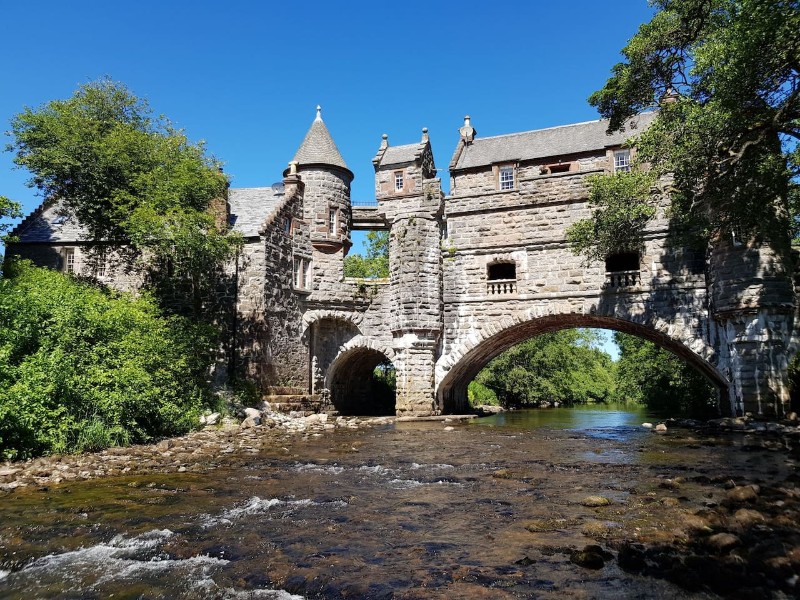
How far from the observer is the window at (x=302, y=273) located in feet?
86.6

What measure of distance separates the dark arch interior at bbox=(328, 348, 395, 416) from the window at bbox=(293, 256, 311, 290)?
162 inches

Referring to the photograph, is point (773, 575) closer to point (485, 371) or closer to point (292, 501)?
point (292, 501)

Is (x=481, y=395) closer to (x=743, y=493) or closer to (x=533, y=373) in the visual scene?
(x=533, y=373)

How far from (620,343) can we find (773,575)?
148 ft

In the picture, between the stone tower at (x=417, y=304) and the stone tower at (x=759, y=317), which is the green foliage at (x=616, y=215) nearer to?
the stone tower at (x=759, y=317)

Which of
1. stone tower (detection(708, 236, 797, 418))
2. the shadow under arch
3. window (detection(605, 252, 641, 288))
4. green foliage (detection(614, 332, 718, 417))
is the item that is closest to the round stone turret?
the shadow under arch

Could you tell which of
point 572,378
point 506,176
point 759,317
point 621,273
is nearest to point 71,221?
point 506,176

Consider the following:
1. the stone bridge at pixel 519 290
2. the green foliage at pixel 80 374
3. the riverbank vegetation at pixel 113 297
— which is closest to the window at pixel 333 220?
the stone bridge at pixel 519 290

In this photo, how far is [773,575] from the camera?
481 cm

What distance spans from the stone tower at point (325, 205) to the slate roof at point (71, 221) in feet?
6.57

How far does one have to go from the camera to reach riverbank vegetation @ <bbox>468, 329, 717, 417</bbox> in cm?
3117

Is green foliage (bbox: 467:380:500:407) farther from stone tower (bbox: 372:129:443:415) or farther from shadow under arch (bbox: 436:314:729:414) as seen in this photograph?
stone tower (bbox: 372:129:443:415)

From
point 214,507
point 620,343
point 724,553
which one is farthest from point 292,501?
point 620,343

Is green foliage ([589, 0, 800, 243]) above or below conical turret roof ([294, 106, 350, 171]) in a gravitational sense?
below
